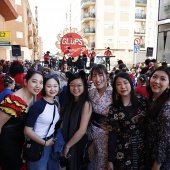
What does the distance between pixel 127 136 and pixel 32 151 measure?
42.3 inches

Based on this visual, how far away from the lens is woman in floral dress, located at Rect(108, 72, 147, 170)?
2123mm

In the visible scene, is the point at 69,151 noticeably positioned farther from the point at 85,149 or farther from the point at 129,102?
the point at 129,102

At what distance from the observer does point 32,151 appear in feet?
6.81

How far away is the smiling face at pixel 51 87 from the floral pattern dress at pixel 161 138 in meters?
1.17

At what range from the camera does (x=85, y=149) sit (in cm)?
235

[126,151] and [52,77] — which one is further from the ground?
[52,77]

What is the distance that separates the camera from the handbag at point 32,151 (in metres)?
2.07

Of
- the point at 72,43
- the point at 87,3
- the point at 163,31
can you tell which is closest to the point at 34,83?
the point at 72,43

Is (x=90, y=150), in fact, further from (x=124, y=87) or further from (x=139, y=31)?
(x=139, y=31)

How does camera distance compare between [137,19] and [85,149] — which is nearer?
[85,149]

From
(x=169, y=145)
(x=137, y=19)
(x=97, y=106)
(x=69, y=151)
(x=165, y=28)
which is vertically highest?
(x=137, y=19)

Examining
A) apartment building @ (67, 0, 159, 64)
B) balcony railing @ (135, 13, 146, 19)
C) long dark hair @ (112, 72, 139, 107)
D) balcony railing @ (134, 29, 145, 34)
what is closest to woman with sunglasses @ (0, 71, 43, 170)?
long dark hair @ (112, 72, 139, 107)

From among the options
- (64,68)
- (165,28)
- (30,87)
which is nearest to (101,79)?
(30,87)

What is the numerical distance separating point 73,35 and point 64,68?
1.04 meters
